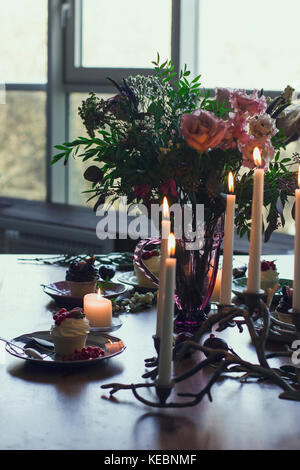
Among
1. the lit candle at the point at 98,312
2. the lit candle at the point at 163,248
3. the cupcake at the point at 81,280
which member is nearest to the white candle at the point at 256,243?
the lit candle at the point at 163,248

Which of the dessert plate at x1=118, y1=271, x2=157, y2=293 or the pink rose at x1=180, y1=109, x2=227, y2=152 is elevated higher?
the pink rose at x1=180, y1=109, x2=227, y2=152

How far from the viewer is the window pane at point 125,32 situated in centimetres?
363

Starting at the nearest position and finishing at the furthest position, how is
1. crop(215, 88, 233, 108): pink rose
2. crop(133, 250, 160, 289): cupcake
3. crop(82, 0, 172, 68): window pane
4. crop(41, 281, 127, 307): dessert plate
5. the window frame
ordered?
crop(215, 88, 233, 108): pink rose, crop(41, 281, 127, 307): dessert plate, crop(133, 250, 160, 289): cupcake, crop(82, 0, 172, 68): window pane, the window frame

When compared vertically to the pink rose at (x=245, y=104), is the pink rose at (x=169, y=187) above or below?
below

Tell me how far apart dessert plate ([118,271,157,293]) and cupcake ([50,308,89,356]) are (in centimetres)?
52

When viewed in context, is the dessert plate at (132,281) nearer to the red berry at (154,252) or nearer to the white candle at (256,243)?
the red berry at (154,252)

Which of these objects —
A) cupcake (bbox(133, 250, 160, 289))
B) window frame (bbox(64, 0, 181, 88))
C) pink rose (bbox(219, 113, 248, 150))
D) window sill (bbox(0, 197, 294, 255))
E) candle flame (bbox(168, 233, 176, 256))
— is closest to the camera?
candle flame (bbox(168, 233, 176, 256))

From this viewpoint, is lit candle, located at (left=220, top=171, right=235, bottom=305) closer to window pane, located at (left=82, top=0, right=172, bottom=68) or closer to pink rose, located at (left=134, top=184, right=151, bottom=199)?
pink rose, located at (left=134, top=184, right=151, bottom=199)

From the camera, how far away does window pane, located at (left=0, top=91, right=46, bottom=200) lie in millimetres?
4152

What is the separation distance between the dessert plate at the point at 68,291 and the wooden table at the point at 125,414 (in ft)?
1.01

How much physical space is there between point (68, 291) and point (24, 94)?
2599 millimetres

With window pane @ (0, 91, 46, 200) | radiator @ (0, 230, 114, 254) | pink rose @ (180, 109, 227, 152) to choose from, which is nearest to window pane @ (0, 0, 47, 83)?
window pane @ (0, 91, 46, 200)

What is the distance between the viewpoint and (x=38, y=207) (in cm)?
420
